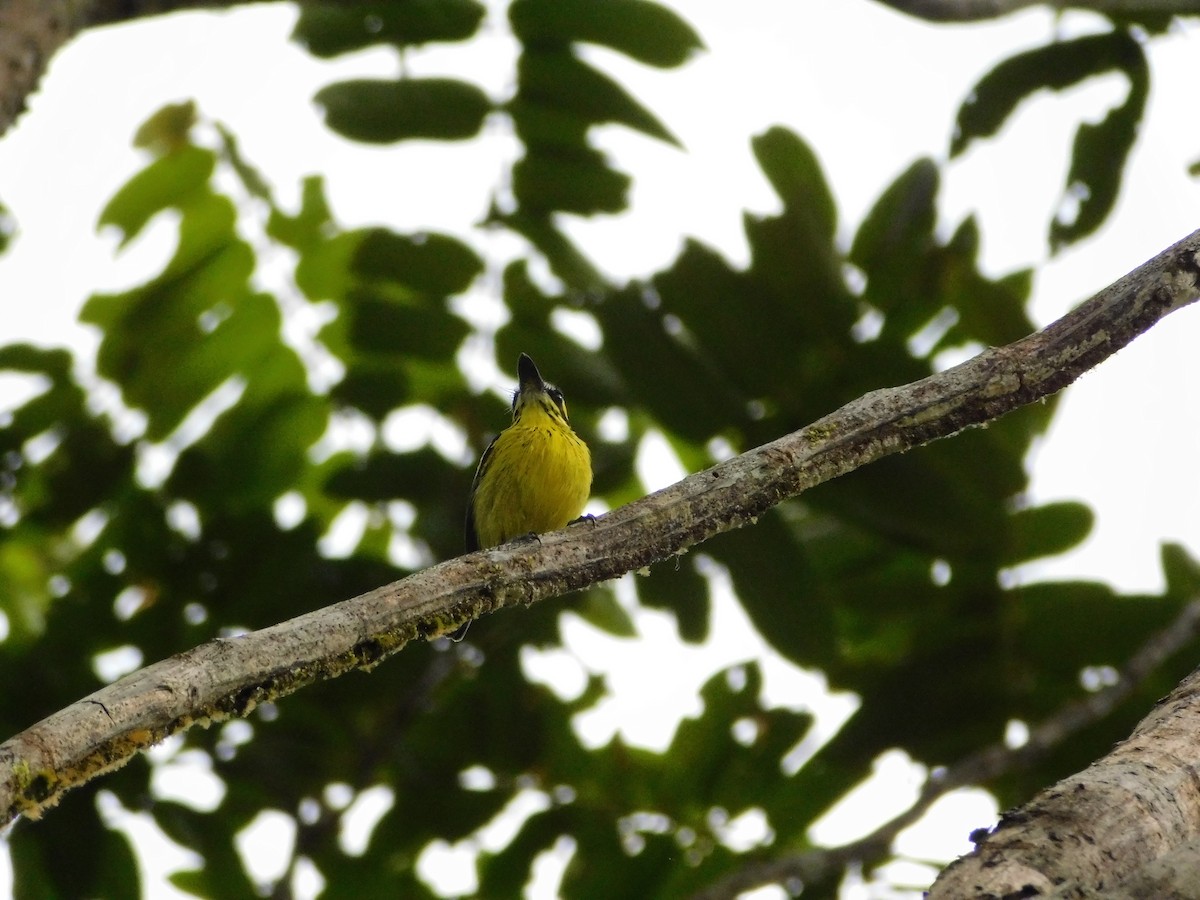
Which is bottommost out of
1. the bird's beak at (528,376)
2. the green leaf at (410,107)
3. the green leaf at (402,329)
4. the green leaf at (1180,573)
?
the green leaf at (1180,573)

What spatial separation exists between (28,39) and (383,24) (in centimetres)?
169

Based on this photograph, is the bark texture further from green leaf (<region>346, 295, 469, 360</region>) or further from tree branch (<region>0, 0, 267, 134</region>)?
green leaf (<region>346, 295, 469, 360</region>)

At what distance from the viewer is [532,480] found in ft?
18.9

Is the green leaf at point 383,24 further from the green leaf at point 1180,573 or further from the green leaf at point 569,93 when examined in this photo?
the green leaf at point 1180,573

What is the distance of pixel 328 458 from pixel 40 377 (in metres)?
1.23

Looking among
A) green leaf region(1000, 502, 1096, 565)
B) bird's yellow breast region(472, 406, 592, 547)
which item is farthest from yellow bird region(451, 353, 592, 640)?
green leaf region(1000, 502, 1096, 565)

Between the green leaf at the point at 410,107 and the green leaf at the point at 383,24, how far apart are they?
16cm

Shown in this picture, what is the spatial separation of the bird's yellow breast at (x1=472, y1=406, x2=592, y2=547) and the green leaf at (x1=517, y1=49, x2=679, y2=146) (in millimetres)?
1410

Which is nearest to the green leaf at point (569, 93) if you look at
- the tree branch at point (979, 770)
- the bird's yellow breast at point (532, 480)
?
the bird's yellow breast at point (532, 480)

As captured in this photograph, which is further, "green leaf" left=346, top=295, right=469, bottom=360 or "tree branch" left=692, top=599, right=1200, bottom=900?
"green leaf" left=346, top=295, right=469, bottom=360

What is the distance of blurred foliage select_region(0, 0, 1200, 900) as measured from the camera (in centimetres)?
474

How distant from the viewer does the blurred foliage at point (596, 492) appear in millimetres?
4742

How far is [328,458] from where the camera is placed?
5.55m

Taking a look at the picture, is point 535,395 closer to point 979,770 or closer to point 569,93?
point 569,93
